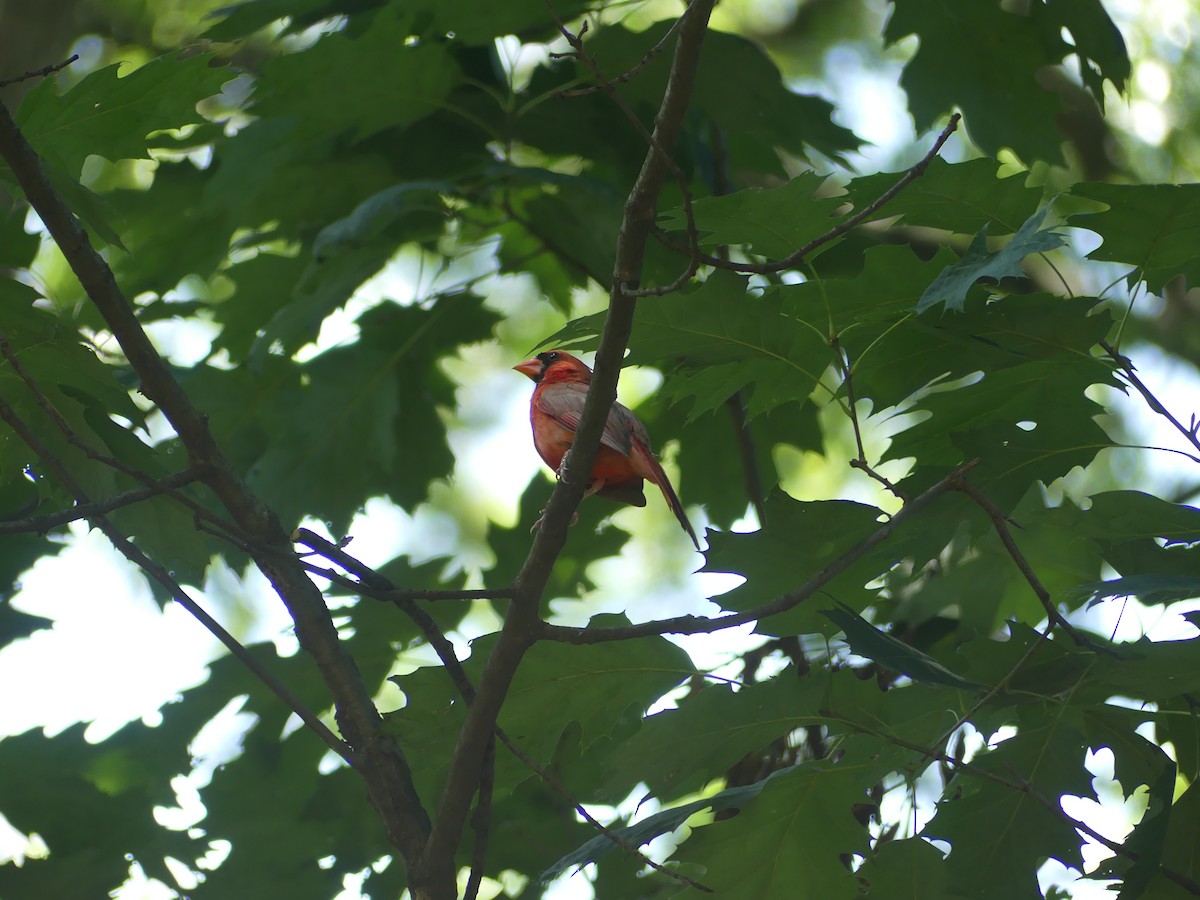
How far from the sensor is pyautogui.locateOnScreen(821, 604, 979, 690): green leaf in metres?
2.12

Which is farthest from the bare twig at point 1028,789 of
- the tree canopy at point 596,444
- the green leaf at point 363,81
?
the green leaf at point 363,81

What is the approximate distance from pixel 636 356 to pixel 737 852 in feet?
3.34

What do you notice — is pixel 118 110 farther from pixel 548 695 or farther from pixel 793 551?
pixel 793 551

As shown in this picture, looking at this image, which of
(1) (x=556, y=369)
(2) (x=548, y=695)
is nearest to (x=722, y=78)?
(1) (x=556, y=369)

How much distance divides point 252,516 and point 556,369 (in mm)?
1594

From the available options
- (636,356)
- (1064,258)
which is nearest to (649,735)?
(636,356)

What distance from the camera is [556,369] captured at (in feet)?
13.0

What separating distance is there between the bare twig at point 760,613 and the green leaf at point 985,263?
335 mm

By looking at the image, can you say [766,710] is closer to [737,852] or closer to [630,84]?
[737,852]

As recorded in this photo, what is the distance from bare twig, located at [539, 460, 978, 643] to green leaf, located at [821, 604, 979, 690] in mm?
97

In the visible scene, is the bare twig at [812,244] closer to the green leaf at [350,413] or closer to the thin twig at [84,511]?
the thin twig at [84,511]

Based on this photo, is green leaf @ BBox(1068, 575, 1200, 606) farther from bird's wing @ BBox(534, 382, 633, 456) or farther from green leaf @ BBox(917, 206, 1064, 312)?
bird's wing @ BBox(534, 382, 633, 456)

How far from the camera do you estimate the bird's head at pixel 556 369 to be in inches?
153

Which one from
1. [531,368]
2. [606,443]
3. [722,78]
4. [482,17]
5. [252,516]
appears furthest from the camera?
[531,368]
